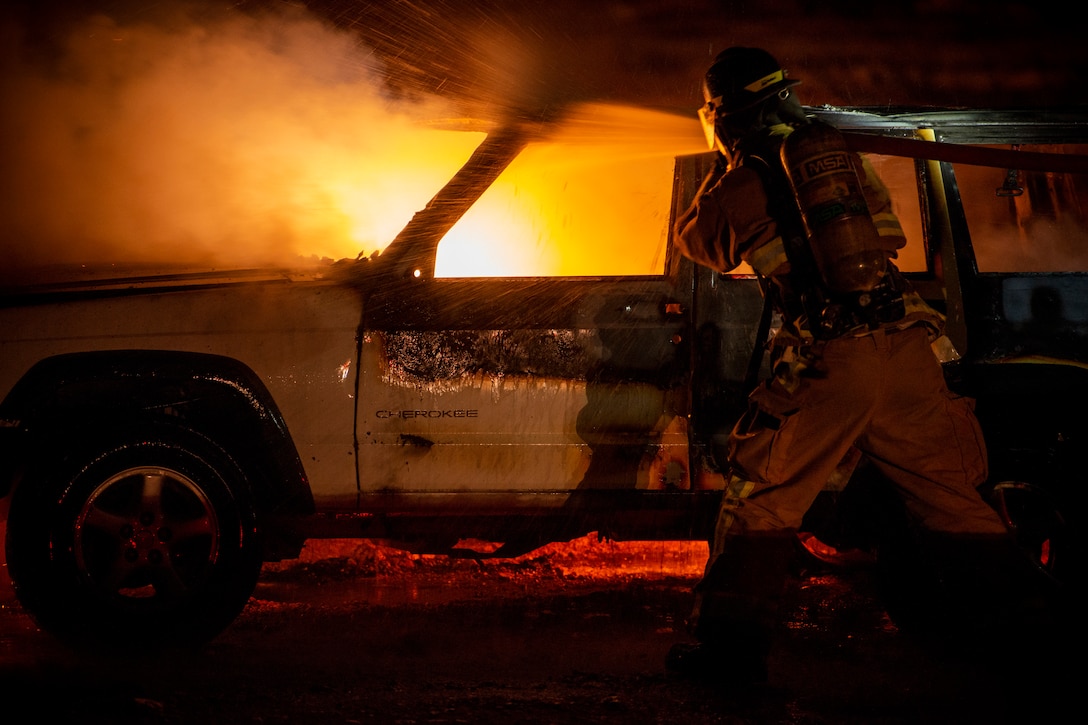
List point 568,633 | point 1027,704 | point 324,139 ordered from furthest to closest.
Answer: point 324,139 → point 568,633 → point 1027,704

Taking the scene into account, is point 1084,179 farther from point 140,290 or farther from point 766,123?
point 140,290

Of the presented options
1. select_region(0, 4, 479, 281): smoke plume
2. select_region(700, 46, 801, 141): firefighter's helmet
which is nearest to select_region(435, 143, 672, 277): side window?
select_region(0, 4, 479, 281): smoke plume

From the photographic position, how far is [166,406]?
3289 millimetres

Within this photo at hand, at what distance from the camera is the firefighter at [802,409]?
2719 mm

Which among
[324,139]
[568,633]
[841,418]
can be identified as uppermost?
[324,139]

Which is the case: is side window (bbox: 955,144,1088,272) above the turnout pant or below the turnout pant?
above

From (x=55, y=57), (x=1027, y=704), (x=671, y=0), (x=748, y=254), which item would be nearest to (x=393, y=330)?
(x=748, y=254)

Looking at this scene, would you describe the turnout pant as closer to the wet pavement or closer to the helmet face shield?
the wet pavement

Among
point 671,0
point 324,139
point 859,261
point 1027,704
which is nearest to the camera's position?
point 859,261

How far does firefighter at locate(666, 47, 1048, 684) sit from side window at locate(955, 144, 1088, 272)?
3.10 ft

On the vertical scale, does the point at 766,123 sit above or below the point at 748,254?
above

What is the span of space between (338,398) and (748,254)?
1544 millimetres

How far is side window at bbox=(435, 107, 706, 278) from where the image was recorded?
3471 mm

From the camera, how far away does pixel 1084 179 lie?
378cm
